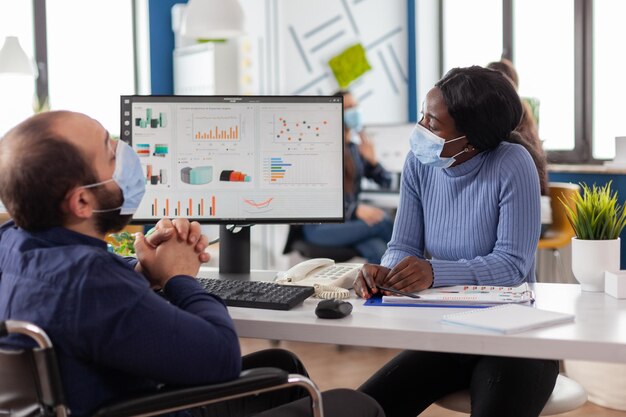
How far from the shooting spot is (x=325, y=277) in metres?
2.04

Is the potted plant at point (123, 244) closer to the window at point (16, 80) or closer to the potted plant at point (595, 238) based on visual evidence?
the potted plant at point (595, 238)

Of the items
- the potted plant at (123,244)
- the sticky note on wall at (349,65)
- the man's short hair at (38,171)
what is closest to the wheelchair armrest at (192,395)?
the man's short hair at (38,171)

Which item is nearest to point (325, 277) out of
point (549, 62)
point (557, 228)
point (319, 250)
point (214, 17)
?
point (319, 250)

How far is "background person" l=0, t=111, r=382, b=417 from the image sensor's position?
1.27 metres

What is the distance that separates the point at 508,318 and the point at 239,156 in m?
0.92

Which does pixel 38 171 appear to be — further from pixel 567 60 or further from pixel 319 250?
pixel 567 60

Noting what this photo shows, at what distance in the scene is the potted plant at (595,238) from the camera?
1.94 m

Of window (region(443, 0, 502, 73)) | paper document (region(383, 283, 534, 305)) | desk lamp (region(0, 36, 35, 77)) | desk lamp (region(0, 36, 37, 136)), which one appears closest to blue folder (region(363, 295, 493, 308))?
paper document (region(383, 283, 534, 305))

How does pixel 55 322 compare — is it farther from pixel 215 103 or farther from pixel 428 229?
pixel 428 229

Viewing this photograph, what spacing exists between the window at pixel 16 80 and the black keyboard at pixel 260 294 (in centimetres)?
325

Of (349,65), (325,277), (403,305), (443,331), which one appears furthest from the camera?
(349,65)

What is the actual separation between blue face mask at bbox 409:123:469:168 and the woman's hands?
0.35 m

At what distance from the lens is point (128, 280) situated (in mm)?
1303

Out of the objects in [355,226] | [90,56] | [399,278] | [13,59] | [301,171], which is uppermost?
[90,56]
